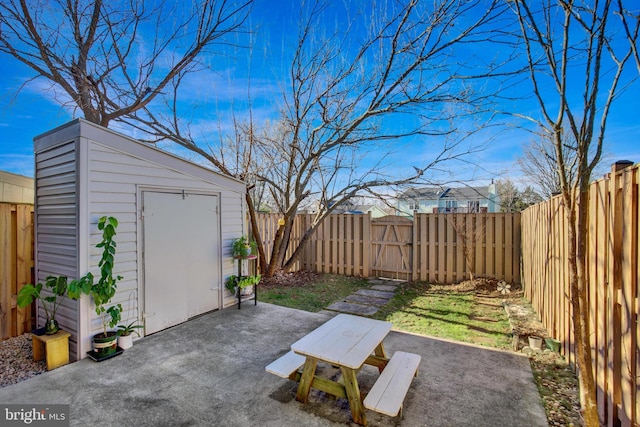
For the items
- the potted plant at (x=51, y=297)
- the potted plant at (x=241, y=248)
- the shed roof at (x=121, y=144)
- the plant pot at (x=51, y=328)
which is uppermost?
the shed roof at (x=121, y=144)

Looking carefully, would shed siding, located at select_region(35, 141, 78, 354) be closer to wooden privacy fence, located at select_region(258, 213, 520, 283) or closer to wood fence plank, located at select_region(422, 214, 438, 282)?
wooden privacy fence, located at select_region(258, 213, 520, 283)

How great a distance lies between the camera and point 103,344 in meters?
3.21

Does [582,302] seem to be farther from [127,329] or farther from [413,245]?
[413,245]

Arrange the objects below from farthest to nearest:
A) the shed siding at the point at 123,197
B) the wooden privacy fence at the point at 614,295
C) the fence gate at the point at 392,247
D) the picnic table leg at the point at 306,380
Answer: the fence gate at the point at 392,247 → the shed siding at the point at 123,197 → the picnic table leg at the point at 306,380 → the wooden privacy fence at the point at 614,295

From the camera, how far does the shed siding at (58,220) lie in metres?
3.26

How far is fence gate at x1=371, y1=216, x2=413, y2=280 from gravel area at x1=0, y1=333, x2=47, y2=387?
6.56m

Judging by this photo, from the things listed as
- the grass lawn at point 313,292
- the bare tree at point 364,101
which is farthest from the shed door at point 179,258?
the bare tree at point 364,101

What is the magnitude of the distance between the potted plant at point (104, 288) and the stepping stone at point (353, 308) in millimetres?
3309

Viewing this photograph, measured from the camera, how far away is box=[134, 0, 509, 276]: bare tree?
4.09m

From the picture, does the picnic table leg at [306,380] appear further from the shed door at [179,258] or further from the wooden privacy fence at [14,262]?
the wooden privacy fence at [14,262]

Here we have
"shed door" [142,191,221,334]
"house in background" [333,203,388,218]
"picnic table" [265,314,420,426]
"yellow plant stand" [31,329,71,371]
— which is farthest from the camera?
"house in background" [333,203,388,218]

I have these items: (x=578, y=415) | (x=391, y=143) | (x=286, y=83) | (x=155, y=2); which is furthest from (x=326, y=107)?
(x=578, y=415)

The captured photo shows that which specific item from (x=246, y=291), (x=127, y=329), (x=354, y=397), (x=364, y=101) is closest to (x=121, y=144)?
(x=127, y=329)

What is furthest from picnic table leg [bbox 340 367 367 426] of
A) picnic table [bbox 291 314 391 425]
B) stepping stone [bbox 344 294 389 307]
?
stepping stone [bbox 344 294 389 307]
